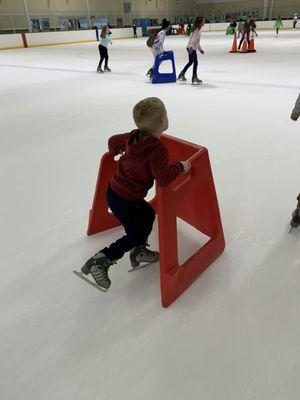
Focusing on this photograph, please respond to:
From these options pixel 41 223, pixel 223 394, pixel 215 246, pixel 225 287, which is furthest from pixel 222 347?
pixel 41 223

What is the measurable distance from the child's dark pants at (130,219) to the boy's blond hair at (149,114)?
326 millimetres

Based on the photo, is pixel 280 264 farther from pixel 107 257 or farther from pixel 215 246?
pixel 107 257

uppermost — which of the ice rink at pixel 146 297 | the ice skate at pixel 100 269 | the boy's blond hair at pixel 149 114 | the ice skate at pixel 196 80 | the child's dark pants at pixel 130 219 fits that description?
the boy's blond hair at pixel 149 114

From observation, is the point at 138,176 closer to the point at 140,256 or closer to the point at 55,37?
the point at 140,256

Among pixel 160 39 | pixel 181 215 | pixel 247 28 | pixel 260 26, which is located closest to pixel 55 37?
pixel 247 28

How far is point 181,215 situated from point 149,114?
789 millimetres

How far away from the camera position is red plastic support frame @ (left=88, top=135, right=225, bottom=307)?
52.8 inches

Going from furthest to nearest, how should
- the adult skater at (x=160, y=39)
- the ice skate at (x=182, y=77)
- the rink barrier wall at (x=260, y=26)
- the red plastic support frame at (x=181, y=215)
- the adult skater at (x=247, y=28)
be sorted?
the rink barrier wall at (x=260, y=26) → the adult skater at (x=247, y=28) → the ice skate at (x=182, y=77) → the adult skater at (x=160, y=39) → the red plastic support frame at (x=181, y=215)

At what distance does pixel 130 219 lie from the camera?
1.39m

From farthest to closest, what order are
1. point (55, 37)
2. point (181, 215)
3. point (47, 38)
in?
point (55, 37) → point (47, 38) → point (181, 215)

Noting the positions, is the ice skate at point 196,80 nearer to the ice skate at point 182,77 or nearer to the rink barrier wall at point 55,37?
the ice skate at point 182,77

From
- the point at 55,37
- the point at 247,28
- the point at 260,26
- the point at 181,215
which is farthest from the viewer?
the point at 260,26

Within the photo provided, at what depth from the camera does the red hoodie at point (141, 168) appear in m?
1.23

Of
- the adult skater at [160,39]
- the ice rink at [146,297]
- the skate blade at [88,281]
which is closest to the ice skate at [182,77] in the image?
the adult skater at [160,39]
